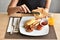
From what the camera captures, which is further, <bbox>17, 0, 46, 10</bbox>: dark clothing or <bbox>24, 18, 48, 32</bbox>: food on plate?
<bbox>17, 0, 46, 10</bbox>: dark clothing

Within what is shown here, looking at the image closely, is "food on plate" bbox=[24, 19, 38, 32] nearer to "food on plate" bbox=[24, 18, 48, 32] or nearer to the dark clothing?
"food on plate" bbox=[24, 18, 48, 32]

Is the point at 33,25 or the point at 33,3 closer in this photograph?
the point at 33,25

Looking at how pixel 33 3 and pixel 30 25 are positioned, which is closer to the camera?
pixel 30 25

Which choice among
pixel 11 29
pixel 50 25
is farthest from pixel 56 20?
pixel 11 29

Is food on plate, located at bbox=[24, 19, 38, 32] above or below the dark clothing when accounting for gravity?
below

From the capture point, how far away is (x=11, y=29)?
3.52 feet

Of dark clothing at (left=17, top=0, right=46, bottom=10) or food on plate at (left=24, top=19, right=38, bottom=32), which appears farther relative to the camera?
dark clothing at (left=17, top=0, right=46, bottom=10)

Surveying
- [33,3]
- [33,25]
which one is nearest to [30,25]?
[33,25]

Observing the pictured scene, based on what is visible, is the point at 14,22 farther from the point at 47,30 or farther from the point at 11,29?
the point at 47,30

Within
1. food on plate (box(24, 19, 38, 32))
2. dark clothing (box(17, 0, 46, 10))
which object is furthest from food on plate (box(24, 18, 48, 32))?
dark clothing (box(17, 0, 46, 10))

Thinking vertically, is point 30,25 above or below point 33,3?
below

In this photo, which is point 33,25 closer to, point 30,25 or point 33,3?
point 30,25

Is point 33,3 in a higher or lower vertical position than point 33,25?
higher

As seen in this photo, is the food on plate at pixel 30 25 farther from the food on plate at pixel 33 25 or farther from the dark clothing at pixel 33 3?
the dark clothing at pixel 33 3
